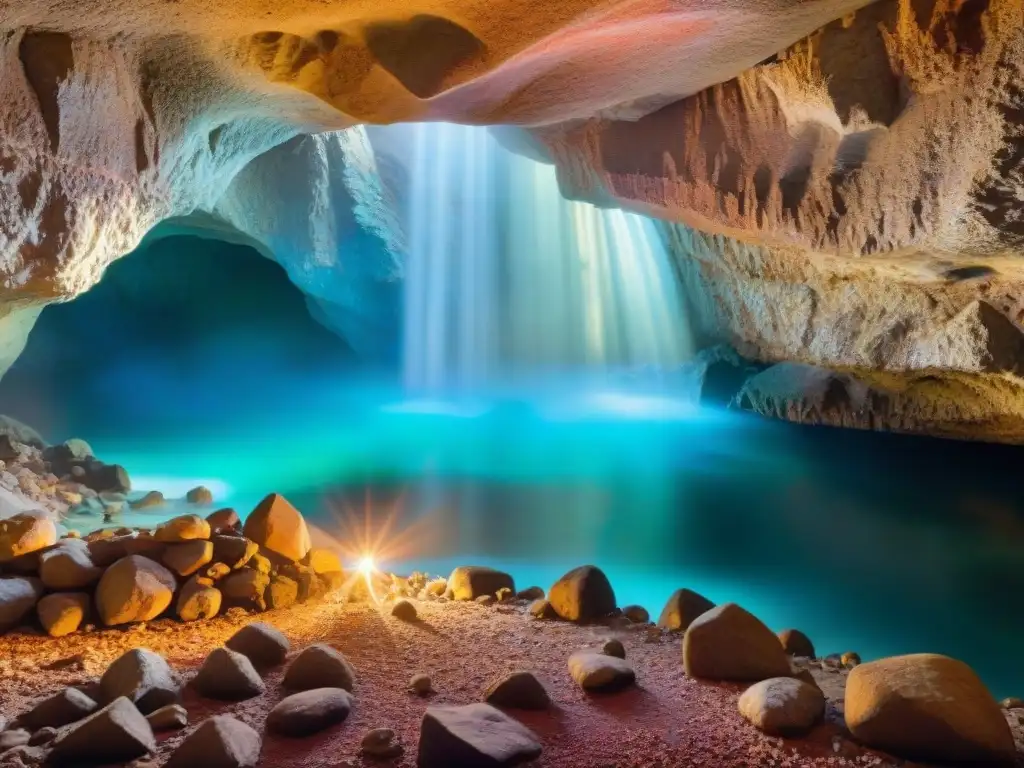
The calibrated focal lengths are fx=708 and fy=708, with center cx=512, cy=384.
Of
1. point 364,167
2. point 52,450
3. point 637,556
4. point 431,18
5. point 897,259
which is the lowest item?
point 637,556

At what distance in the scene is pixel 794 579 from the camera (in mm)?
4762

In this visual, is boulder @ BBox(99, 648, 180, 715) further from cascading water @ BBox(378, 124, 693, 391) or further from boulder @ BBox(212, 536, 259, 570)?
cascading water @ BBox(378, 124, 693, 391)

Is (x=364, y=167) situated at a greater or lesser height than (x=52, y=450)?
greater

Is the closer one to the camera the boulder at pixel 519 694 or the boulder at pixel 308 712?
the boulder at pixel 308 712

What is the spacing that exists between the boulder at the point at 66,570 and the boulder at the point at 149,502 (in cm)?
310

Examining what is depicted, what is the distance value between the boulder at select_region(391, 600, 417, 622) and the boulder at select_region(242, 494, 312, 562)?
66 centimetres

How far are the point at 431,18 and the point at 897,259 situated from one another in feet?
10.0

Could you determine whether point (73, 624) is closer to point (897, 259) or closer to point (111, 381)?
point (897, 259)

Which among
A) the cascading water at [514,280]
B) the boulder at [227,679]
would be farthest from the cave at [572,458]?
the cascading water at [514,280]

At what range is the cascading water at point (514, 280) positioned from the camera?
14.1 m

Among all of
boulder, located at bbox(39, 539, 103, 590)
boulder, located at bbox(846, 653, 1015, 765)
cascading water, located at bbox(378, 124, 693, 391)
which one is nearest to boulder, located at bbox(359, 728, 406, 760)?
boulder, located at bbox(846, 653, 1015, 765)

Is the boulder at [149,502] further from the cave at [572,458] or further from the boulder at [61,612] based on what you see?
the boulder at [61,612]

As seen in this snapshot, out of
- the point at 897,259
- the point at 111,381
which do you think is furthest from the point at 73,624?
the point at 111,381

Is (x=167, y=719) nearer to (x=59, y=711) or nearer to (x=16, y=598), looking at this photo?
(x=59, y=711)
